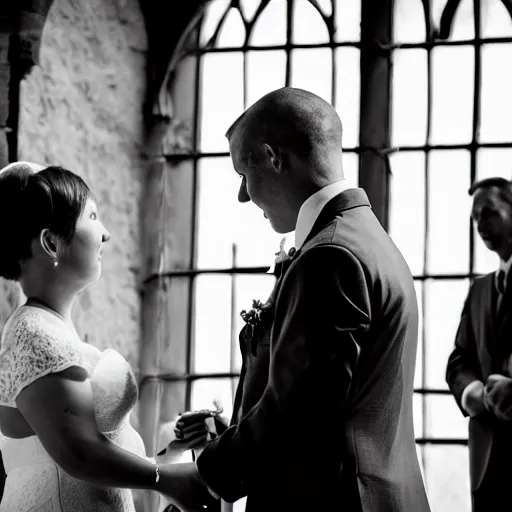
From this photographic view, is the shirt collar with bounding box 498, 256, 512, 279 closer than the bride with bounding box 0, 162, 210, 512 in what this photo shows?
No

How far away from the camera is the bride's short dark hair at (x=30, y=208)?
8.30 ft

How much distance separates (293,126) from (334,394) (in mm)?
562

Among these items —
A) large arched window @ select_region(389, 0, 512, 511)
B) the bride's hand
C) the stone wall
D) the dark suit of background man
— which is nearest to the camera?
the bride's hand

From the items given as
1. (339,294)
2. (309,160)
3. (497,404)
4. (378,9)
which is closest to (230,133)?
(309,160)

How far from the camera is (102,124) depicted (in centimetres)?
489

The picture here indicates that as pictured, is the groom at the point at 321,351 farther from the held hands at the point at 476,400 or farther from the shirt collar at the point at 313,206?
the held hands at the point at 476,400

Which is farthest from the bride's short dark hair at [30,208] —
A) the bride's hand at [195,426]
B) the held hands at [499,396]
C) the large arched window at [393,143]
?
the large arched window at [393,143]

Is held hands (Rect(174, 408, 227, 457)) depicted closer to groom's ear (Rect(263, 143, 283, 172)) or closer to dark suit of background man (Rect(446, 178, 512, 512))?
groom's ear (Rect(263, 143, 283, 172))

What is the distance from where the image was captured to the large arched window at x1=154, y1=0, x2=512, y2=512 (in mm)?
4734

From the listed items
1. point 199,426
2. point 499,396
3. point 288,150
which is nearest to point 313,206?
point 288,150

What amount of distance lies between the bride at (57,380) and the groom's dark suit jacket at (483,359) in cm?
185

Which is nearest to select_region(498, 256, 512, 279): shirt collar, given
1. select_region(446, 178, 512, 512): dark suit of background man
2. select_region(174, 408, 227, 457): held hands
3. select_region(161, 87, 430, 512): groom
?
select_region(446, 178, 512, 512): dark suit of background man

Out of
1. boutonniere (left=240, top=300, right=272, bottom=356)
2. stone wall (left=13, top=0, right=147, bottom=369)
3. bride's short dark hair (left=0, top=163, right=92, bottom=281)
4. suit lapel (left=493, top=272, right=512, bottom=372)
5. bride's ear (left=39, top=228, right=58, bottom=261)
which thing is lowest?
boutonniere (left=240, top=300, right=272, bottom=356)

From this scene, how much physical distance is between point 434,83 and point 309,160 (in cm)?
296
